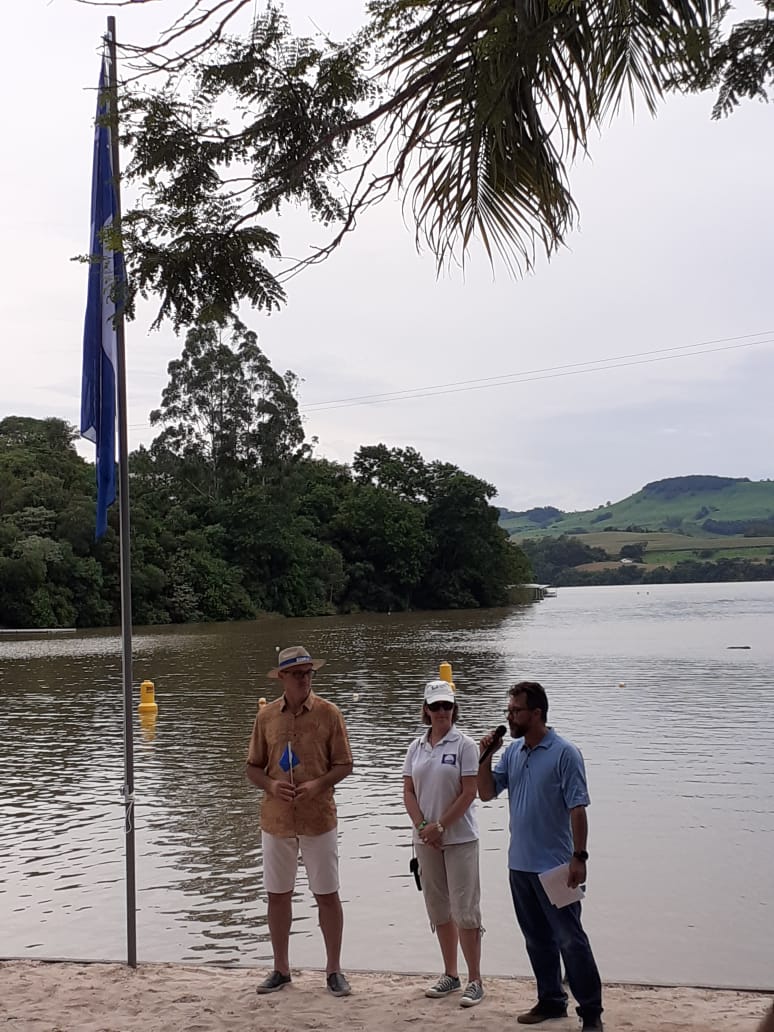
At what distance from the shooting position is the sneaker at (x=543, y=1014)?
5.24m

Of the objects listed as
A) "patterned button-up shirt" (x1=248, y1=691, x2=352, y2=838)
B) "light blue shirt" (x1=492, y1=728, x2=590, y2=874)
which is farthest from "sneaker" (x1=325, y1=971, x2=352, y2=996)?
"light blue shirt" (x1=492, y1=728, x2=590, y2=874)

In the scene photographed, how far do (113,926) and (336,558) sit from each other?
2671 inches

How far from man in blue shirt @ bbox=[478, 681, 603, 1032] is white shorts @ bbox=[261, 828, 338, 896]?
1.06 meters

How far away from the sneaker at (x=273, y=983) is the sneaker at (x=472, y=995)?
3.12 feet

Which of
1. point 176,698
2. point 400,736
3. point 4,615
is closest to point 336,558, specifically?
point 4,615

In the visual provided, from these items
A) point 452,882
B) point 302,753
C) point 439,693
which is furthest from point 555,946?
point 302,753

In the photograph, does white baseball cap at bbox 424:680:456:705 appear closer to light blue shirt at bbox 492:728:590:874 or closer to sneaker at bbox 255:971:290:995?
light blue shirt at bbox 492:728:590:874

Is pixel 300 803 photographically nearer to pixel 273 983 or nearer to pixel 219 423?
pixel 273 983

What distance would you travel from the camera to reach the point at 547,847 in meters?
5.18

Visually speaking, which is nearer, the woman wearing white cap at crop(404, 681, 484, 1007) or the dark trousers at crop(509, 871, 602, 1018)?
the dark trousers at crop(509, 871, 602, 1018)

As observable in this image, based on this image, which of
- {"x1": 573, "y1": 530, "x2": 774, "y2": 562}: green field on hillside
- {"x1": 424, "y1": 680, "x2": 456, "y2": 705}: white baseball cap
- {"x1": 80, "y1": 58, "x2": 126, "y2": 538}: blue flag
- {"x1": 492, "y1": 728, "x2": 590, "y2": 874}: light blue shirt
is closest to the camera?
{"x1": 492, "y1": 728, "x2": 590, "y2": 874}: light blue shirt

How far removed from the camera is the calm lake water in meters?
7.38

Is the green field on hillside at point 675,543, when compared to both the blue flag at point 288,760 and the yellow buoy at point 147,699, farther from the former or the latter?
the blue flag at point 288,760

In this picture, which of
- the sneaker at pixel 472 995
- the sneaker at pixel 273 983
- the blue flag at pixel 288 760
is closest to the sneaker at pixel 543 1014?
the sneaker at pixel 472 995
